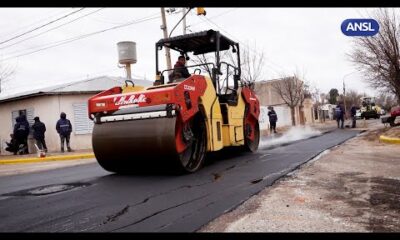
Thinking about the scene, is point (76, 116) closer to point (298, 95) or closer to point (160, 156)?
point (160, 156)

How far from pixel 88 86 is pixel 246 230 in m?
17.7

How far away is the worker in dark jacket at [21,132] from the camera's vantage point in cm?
1708

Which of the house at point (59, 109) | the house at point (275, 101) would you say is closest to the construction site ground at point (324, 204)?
the house at point (59, 109)

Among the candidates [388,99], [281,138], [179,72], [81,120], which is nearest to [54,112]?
[81,120]

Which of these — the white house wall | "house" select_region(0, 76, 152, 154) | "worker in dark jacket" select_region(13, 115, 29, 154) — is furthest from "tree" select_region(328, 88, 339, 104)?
Result: "worker in dark jacket" select_region(13, 115, 29, 154)

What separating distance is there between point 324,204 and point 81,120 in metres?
16.0

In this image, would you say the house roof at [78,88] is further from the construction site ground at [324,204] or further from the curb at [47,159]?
the construction site ground at [324,204]

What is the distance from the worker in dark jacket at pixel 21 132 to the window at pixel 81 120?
2238 mm

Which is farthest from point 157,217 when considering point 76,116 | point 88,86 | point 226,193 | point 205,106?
point 88,86

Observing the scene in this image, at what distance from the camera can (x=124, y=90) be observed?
803 centimetres

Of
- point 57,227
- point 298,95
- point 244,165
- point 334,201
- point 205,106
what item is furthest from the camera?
point 298,95

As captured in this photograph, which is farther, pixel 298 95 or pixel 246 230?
pixel 298 95

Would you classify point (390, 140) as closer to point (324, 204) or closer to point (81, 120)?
point (324, 204)

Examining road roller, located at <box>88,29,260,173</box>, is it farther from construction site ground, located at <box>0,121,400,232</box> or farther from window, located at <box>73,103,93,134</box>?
window, located at <box>73,103,93,134</box>
